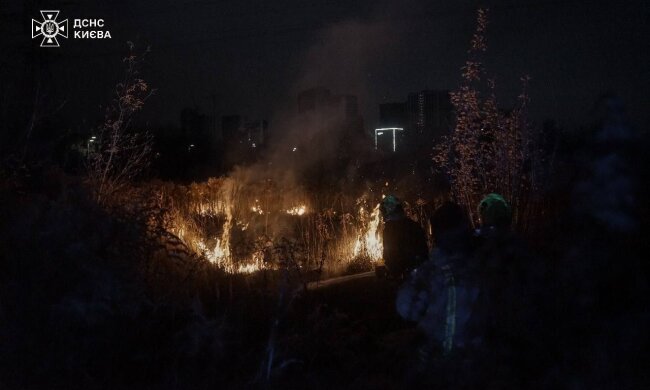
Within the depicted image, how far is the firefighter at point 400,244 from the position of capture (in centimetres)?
795

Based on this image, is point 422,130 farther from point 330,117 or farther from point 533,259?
point 533,259

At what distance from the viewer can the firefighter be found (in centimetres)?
795

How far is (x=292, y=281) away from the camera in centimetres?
681

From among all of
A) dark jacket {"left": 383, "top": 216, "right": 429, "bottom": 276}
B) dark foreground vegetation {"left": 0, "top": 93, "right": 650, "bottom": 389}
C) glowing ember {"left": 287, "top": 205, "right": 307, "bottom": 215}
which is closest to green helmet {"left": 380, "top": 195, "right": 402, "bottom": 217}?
dark jacket {"left": 383, "top": 216, "right": 429, "bottom": 276}

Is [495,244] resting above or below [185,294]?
above

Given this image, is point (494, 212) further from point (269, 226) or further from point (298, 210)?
point (298, 210)

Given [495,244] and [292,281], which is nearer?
[495,244]

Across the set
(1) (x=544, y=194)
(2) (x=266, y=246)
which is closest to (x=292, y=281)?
(2) (x=266, y=246)

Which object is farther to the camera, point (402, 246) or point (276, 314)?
point (402, 246)

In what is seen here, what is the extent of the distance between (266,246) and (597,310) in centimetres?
416

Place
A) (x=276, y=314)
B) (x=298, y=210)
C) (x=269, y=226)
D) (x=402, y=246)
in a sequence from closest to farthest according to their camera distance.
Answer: (x=276, y=314) → (x=402, y=246) → (x=269, y=226) → (x=298, y=210)

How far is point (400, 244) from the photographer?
805cm

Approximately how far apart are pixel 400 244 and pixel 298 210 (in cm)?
466

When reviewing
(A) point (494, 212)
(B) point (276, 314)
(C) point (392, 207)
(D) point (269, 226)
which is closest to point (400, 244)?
(C) point (392, 207)
